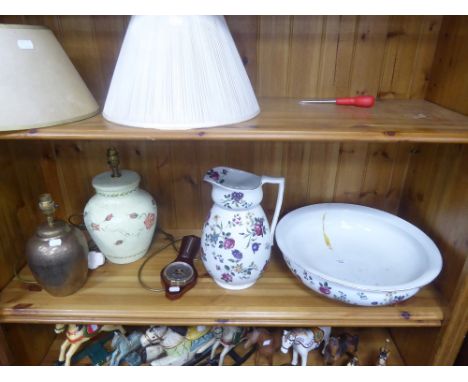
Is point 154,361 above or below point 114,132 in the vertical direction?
below

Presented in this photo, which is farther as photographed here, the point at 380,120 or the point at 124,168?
the point at 124,168

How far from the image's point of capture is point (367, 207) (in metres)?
0.91

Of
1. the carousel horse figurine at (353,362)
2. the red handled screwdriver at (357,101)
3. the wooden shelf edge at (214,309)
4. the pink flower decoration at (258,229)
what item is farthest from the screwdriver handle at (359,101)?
the carousel horse figurine at (353,362)

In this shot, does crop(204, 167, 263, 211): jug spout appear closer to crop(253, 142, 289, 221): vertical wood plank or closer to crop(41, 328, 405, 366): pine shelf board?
crop(253, 142, 289, 221): vertical wood plank

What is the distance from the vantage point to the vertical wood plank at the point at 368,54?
2.48 ft

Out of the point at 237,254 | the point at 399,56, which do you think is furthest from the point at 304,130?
the point at 399,56

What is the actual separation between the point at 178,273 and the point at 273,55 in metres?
0.55

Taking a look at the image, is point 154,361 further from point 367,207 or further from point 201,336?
point 367,207

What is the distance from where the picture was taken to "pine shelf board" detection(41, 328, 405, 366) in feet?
3.00

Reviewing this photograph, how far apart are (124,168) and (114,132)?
346 millimetres

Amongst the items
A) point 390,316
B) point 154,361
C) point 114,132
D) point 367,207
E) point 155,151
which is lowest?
point 154,361

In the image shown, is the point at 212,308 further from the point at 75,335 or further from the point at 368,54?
the point at 368,54

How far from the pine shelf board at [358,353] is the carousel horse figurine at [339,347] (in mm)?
28

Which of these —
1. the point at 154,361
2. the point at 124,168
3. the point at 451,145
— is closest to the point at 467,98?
the point at 451,145
